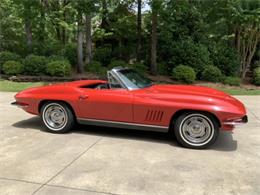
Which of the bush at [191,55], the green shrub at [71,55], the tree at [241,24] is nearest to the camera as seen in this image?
the tree at [241,24]

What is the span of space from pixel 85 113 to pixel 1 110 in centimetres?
307

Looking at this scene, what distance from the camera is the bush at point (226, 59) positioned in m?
13.3

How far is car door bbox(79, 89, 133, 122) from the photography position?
500cm

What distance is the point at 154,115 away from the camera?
4.87 metres

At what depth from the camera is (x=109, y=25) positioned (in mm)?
16641

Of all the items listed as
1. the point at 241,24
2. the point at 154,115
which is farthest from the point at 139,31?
the point at 154,115

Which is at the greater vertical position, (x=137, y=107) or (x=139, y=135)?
(x=137, y=107)

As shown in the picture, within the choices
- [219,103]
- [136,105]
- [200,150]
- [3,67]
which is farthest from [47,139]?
[3,67]

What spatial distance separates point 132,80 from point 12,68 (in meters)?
9.13

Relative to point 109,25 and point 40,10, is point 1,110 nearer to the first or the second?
point 40,10

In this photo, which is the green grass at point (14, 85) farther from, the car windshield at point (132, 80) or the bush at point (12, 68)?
the car windshield at point (132, 80)

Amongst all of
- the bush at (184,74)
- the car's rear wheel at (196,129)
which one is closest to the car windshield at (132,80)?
the car's rear wheel at (196,129)

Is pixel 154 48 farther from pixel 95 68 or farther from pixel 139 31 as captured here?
pixel 95 68

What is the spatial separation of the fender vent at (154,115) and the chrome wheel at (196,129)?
→ 358 millimetres
